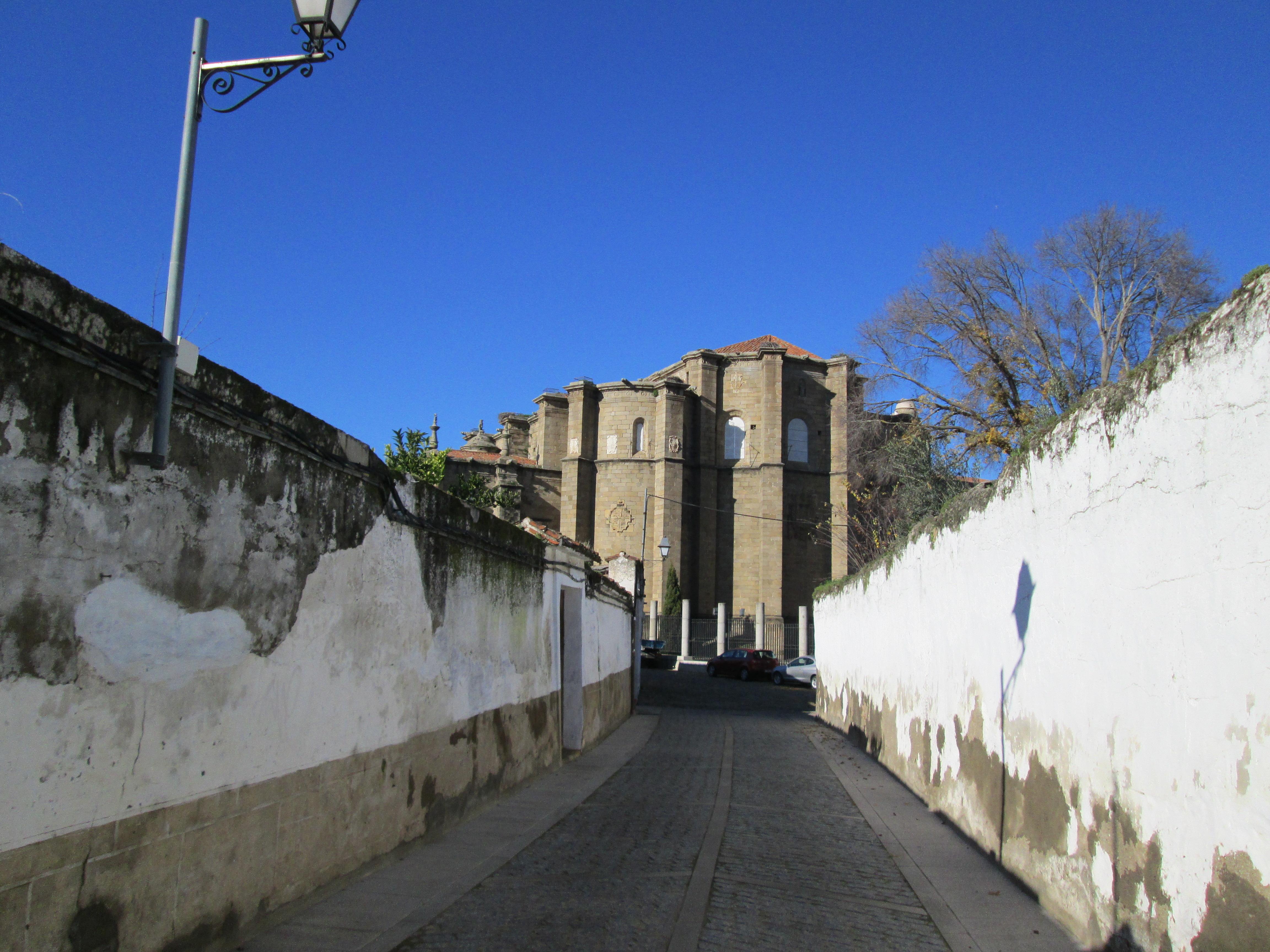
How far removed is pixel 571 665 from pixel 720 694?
16.7 metres

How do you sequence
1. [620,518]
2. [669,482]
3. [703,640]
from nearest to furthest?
[703,640], [669,482], [620,518]

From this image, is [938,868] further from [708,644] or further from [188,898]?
[708,644]

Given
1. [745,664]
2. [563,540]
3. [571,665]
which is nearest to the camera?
[571,665]

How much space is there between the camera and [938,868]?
6.92 meters

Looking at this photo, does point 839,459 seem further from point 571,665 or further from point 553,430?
point 571,665

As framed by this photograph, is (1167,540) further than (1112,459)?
No

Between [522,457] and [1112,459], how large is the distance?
51.2 m

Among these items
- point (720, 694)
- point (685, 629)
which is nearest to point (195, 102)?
point (720, 694)

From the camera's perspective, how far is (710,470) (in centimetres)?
5159

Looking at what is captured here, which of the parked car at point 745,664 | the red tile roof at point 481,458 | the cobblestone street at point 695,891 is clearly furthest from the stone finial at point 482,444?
the cobblestone street at point 695,891

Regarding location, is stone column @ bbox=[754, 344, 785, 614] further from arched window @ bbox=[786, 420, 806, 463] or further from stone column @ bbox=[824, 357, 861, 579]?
stone column @ bbox=[824, 357, 861, 579]

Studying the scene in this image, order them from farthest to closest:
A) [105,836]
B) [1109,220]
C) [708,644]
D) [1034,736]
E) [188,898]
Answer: [708,644] → [1109,220] → [1034,736] → [188,898] → [105,836]

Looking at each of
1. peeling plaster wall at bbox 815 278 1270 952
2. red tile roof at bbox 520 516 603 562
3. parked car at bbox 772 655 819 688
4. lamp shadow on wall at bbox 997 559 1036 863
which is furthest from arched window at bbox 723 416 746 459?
lamp shadow on wall at bbox 997 559 1036 863

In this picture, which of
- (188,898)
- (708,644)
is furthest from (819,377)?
(188,898)
